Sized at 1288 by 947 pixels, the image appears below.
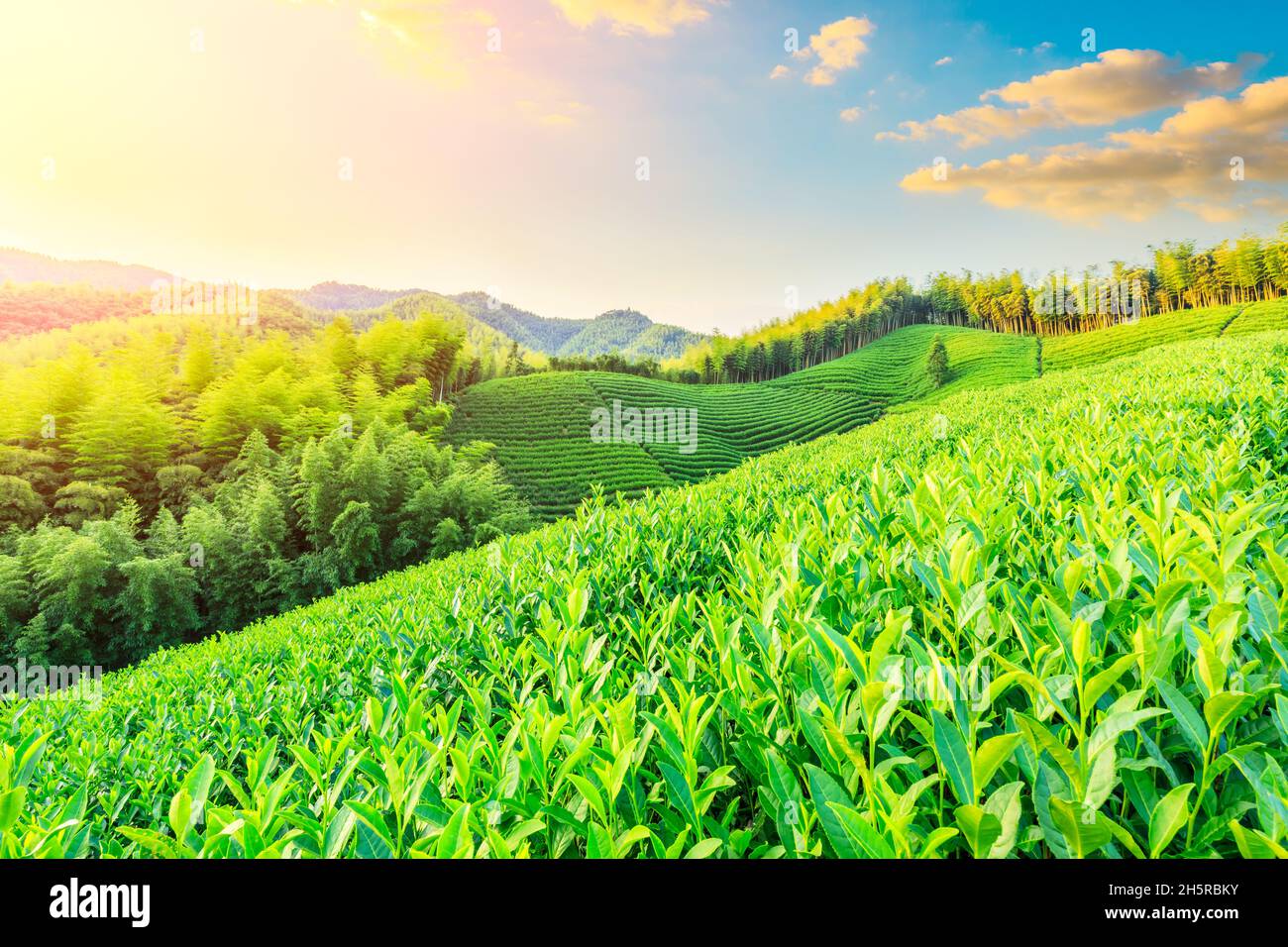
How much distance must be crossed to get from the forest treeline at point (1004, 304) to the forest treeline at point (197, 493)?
47684mm

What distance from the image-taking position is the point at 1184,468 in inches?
106

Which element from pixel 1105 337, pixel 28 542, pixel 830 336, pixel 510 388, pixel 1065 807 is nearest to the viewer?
pixel 1065 807

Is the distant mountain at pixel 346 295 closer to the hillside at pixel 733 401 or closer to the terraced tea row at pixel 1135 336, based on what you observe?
the hillside at pixel 733 401

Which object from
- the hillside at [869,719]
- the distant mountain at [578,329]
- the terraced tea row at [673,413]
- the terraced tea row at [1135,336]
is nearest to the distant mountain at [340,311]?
the distant mountain at [578,329]

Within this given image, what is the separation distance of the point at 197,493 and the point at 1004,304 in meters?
85.2

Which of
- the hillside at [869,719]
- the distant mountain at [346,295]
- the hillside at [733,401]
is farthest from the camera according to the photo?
the distant mountain at [346,295]

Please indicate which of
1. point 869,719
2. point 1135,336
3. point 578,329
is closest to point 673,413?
point 1135,336

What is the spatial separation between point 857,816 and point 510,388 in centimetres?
5287

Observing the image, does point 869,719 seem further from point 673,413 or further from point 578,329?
point 578,329

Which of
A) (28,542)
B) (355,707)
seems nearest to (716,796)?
(355,707)

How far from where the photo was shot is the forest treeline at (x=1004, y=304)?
61.2m

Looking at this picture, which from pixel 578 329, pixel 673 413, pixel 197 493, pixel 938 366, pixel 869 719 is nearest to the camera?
pixel 869 719

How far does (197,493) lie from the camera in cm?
3031
